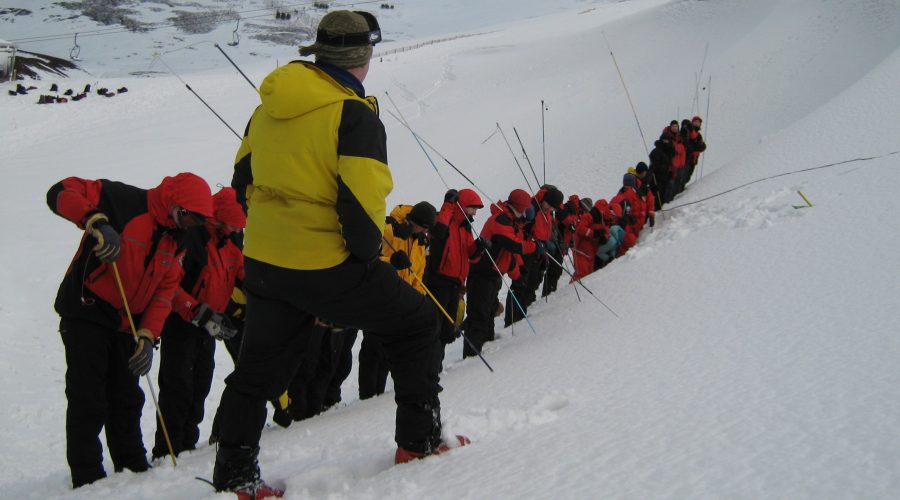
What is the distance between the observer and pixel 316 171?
192cm

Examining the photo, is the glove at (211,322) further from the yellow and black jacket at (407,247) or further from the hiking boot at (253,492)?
the hiking boot at (253,492)

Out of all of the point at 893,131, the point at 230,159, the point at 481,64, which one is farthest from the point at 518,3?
the point at 893,131

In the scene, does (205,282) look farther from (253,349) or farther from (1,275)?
(1,275)

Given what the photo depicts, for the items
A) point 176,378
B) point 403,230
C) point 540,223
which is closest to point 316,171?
point 176,378

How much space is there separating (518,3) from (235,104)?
76997 mm

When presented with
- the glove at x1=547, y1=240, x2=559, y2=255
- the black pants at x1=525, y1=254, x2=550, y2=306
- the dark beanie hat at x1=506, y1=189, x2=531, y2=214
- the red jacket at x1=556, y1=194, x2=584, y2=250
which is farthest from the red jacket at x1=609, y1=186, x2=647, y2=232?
the dark beanie hat at x1=506, y1=189, x2=531, y2=214

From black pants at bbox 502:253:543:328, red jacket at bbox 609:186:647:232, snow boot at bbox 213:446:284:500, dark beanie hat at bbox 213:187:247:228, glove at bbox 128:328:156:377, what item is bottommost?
black pants at bbox 502:253:543:328

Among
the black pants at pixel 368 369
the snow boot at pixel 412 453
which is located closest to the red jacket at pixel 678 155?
the black pants at pixel 368 369

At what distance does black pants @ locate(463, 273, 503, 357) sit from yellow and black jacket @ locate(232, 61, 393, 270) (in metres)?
3.79

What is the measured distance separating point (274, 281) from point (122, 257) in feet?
4.81

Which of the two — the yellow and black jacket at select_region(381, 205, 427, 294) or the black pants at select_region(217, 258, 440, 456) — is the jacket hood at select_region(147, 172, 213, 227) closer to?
the black pants at select_region(217, 258, 440, 456)

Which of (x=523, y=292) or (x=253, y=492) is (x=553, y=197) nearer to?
(x=523, y=292)

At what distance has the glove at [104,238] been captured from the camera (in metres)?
2.78

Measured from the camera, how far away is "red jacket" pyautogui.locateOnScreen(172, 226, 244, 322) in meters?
3.63
